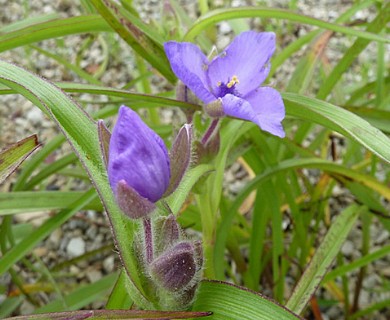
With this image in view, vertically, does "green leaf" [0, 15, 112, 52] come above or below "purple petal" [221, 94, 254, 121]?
above

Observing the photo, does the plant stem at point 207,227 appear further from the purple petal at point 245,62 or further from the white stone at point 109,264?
the white stone at point 109,264

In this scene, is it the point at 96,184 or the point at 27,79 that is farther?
the point at 27,79

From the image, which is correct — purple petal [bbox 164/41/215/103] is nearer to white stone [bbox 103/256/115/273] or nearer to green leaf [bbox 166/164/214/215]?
green leaf [bbox 166/164/214/215]

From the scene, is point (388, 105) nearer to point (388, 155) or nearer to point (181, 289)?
point (388, 155)

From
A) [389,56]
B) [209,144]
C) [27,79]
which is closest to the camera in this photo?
[27,79]

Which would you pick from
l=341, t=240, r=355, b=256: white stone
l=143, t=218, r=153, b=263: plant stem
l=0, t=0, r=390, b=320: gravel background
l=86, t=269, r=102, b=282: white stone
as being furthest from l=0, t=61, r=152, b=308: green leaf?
l=341, t=240, r=355, b=256: white stone

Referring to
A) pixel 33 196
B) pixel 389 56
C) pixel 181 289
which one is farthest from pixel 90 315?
pixel 389 56

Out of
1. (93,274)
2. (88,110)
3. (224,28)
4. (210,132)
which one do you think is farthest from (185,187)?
(224,28)
